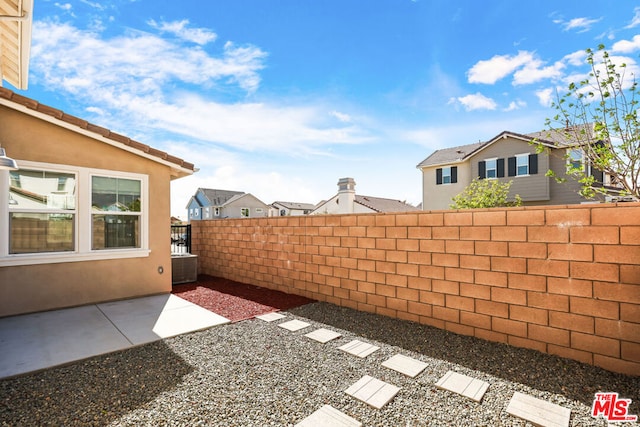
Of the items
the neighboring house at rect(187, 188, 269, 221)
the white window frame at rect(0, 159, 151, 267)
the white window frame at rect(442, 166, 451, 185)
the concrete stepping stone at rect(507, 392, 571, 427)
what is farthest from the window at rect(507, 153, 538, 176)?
the neighboring house at rect(187, 188, 269, 221)

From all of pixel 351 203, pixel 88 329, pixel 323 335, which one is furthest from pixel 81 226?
pixel 351 203

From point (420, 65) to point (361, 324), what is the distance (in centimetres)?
876

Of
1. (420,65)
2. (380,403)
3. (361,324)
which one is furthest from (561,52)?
(380,403)

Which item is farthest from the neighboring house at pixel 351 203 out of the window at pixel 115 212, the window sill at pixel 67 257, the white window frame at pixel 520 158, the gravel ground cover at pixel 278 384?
the gravel ground cover at pixel 278 384

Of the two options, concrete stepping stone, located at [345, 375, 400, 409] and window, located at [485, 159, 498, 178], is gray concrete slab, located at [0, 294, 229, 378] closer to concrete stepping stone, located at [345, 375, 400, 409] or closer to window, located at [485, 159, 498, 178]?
concrete stepping stone, located at [345, 375, 400, 409]

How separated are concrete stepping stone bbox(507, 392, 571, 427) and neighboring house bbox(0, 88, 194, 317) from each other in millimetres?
6025

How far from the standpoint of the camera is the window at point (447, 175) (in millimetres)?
19031

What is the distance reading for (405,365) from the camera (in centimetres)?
295

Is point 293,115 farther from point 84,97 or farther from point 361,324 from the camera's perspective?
point 361,324

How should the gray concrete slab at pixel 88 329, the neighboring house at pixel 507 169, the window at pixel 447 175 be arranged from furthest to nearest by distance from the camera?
the window at pixel 447 175 → the neighboring house at pixel 507 169 → the gray concrete slab at pixel 88 329

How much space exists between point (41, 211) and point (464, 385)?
6.33 meters

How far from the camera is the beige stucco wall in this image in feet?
14.9

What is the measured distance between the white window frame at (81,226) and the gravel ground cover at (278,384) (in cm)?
273

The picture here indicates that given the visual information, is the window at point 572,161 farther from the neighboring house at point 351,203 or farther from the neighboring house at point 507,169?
the neighboring house at point 351,203
